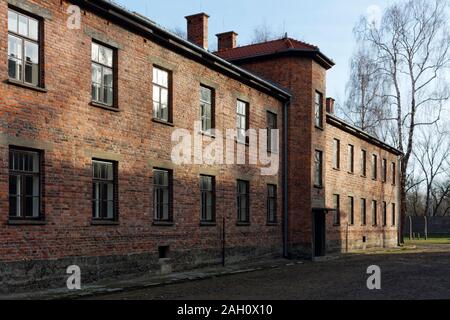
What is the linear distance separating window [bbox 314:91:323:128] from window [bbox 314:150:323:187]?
4.68 feet

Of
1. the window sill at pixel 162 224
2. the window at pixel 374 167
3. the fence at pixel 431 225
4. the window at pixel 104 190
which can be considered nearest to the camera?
the window at pixel 104 190

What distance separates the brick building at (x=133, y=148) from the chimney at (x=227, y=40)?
4265 millimetres

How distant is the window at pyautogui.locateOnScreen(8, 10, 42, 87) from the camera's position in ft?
44.3

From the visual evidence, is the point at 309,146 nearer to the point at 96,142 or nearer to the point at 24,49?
the point at 96,142

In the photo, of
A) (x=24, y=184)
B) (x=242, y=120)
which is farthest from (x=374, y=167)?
(x=24, y=184)

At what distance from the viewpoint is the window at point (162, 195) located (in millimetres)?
18328

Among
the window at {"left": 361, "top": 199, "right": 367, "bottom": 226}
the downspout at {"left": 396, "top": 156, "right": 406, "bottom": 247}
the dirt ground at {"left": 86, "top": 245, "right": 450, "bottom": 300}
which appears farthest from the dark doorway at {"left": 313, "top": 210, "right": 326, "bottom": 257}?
the downspout at {"left": 396, "top": 156, "right": 406, "bottom": 247}

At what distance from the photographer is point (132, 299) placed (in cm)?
1287

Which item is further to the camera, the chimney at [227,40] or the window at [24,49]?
the chimney at [227,40]

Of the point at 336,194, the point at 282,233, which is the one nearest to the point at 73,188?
the point at 282,233

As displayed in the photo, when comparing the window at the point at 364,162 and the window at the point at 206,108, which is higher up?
A: the window at the point at 206,108

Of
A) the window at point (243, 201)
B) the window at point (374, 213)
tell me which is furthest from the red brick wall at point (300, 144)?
the window at point (374, 213)

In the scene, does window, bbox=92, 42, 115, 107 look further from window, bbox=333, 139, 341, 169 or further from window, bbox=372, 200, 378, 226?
window, bbox=372, 200, 378, 226

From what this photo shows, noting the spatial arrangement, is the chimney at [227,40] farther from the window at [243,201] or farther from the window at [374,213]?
the window at [374,213]
